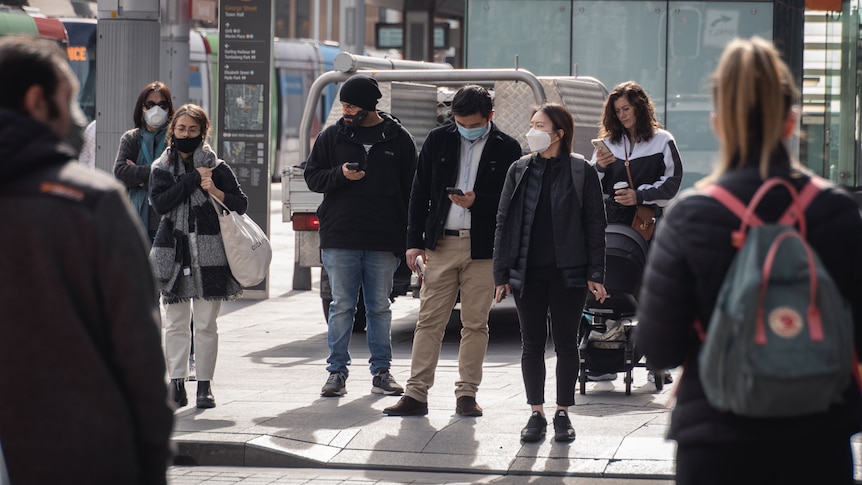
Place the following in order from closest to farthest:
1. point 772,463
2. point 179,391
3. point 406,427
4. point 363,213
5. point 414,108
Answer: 1. point 772,463
2. point 406,427
3. point 179,391
4. point 363,213
5. point 414,108

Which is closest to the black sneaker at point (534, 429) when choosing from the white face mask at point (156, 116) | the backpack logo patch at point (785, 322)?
the white face mask at point (156, 116)

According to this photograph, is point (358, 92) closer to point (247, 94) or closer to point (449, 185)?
point (449, 185)

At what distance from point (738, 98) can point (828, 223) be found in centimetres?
36

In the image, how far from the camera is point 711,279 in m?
3.25

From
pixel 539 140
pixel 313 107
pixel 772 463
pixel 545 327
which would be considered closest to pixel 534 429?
pixel 545 327

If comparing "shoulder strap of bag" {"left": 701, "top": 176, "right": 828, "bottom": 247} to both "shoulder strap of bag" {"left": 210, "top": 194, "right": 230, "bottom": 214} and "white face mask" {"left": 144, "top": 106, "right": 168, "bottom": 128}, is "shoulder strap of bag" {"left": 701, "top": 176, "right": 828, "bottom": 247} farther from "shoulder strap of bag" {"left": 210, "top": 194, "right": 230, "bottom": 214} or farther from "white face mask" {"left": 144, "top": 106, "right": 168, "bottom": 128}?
"white face mask" {"left": 144, "top": 106, "right": 168, "bottom": 128}

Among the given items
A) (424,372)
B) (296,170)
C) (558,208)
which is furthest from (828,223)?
(296,170)

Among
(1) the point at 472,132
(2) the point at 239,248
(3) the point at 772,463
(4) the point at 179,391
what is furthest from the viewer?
(4) the point at 179,391

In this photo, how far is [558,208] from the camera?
22.3ft

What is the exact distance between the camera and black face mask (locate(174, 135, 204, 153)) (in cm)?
782

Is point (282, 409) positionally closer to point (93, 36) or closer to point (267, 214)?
point (267, 214)

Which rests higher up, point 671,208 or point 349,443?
point 671,208

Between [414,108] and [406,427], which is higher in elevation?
[414,108]

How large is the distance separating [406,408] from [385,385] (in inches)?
29.9
